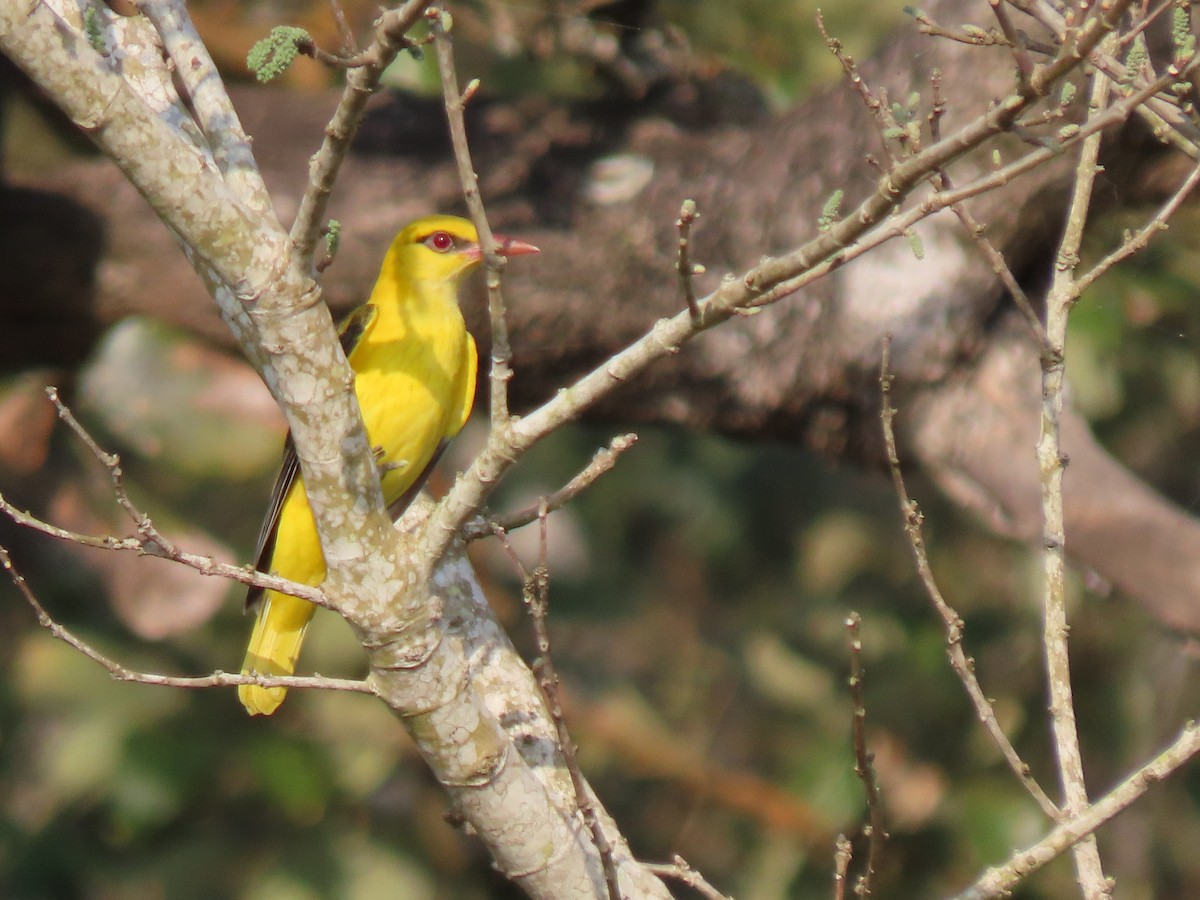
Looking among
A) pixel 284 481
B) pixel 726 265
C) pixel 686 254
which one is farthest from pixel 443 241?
pixel 686 254

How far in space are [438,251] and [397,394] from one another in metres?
0.53

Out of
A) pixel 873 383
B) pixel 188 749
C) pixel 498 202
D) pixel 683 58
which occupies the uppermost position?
pixel 683 58

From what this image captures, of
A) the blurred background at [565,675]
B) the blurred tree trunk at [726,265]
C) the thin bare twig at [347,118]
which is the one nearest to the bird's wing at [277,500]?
the blurred background at [565,675]

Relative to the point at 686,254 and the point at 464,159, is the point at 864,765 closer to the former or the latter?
the point at 686,254

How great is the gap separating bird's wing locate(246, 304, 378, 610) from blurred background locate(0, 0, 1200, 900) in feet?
2.83

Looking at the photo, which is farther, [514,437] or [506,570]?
[506,570]

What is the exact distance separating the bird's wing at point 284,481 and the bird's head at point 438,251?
0.16m

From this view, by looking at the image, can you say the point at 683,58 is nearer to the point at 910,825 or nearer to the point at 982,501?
the point at 982,501

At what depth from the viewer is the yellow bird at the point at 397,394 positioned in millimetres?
3348

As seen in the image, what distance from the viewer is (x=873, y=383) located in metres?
4.52

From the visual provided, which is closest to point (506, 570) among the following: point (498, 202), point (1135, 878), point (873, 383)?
point (498, 202)

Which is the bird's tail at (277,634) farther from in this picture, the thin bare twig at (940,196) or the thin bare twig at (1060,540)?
the thin bare twig at (940,196)

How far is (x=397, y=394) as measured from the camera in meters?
3.32

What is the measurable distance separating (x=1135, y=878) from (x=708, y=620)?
2062 millimetres
